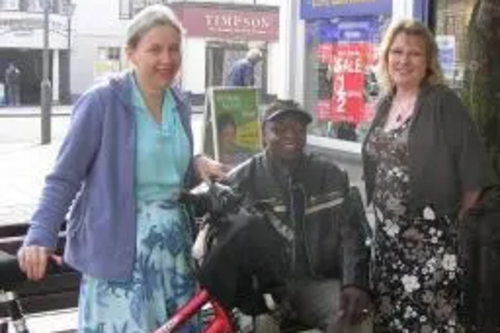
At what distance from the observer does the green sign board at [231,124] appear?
25.7 feet

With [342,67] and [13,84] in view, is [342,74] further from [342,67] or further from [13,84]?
[13,84]

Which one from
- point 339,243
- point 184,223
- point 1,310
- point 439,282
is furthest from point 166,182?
point 439,282

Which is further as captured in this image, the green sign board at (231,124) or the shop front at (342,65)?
the green sign board at (231,124)

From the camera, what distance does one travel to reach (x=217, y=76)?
116ft

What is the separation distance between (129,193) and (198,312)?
47cm

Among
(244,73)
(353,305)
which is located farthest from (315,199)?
(244,73)

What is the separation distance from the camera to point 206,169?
3.00 m

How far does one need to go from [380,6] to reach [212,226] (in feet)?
10.6

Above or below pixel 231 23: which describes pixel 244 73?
below

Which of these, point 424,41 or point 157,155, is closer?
point 157,155

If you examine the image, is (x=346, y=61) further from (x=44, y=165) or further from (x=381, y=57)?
(x=44, y=165)

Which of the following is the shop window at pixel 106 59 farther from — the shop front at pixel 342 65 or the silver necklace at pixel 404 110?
the silver necklace at pixel 404 110

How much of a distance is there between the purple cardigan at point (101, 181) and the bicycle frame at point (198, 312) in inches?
8.6

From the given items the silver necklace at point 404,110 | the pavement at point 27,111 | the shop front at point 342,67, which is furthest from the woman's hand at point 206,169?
the pavement at point 27,111
